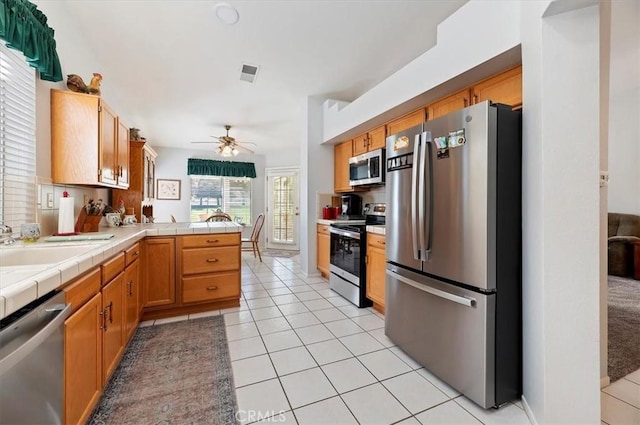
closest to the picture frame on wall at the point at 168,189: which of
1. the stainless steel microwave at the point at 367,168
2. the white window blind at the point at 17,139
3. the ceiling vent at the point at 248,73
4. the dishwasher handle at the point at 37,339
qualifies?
the ceiling vent at the point at 248,73

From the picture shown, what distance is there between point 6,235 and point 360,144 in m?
3.39

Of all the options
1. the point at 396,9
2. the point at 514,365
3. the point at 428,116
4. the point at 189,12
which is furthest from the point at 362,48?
the point at 514,365

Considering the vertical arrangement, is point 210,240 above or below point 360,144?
below

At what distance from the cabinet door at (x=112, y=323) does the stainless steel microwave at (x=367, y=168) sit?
8.67 ft

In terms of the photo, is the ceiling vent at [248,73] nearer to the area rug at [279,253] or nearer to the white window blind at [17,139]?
the white window blind at [17,139]

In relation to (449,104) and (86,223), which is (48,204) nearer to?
(86,223)

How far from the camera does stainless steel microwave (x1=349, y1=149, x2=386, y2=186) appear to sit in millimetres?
3217

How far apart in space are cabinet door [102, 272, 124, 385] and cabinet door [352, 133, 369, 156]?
9.66ft

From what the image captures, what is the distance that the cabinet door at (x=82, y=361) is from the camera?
1081 mm

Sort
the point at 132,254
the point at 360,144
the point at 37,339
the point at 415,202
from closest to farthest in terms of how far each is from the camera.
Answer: the point at 37,339 → the point at 415,202 → the point at 132,254 → the point at 360,144

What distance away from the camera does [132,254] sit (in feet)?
6.97

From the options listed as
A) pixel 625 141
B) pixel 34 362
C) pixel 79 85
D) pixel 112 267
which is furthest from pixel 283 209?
pixel 625 141

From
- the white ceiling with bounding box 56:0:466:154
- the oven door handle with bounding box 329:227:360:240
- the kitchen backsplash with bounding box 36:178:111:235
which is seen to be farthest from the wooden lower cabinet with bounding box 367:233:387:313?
the kitchen backsplash with bounding box 36:178:111:235

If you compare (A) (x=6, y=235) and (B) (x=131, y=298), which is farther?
(B) (x=131, y=298)
